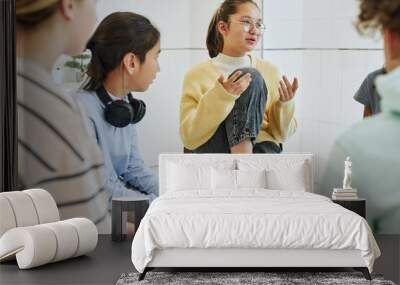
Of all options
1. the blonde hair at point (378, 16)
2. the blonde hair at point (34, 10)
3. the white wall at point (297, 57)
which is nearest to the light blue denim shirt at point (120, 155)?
the white wall at point (297, 57)

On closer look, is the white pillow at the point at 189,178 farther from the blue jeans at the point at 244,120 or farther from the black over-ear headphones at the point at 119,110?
the black over-ear headphones at the point at 119,110

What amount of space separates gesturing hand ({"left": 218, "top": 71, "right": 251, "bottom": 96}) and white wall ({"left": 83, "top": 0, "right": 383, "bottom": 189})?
32 cm

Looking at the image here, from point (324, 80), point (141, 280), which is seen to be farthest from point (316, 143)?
point (141, 280)

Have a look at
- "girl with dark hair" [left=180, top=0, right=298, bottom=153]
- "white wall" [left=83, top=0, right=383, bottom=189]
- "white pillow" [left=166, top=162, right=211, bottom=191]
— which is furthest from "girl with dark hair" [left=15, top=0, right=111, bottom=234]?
"girl with dark hair" [left=180, top=0, right=298, bottom=153]

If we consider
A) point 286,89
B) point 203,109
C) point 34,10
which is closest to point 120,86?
point 203,109

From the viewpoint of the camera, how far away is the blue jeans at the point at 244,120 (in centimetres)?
797

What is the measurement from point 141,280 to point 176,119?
8.92 feet

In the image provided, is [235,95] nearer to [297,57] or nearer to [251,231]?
[297,57]

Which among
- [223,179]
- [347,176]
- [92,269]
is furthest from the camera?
[347,176]

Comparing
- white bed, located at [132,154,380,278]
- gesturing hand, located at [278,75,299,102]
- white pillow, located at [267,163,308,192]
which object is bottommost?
white bed, located at [132,154,380,278]

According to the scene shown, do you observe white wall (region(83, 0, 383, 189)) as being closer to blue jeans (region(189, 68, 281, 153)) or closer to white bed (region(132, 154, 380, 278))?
blue jeans (region(189, 68, 281, 153))

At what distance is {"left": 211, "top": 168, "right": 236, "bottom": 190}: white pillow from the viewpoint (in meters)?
7.41

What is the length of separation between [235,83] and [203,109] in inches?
17.4

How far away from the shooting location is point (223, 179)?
7.42m
